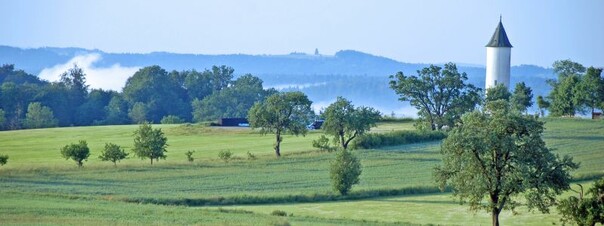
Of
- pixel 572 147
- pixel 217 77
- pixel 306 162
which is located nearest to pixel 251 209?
pixel 306 162

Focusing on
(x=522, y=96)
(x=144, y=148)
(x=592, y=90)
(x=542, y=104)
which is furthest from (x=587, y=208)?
(x=542, y=104)

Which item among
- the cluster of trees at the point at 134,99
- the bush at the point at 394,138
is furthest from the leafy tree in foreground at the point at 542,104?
the cluster of trees at the point at 134,99

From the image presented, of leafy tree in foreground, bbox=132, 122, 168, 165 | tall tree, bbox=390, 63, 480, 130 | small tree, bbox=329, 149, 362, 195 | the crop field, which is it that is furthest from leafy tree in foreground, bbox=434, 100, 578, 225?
tall tree, bbox=390, 63, 480, 130

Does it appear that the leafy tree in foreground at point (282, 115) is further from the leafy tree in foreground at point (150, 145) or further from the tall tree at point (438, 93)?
the tall tree at point (438, 93)

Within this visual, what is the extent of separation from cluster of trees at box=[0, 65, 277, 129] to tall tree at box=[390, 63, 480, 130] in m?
42.3

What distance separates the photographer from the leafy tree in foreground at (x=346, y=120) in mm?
82375

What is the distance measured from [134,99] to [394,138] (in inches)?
3163

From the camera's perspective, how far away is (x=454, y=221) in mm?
51219

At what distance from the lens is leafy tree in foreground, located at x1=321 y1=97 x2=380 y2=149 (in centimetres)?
8238

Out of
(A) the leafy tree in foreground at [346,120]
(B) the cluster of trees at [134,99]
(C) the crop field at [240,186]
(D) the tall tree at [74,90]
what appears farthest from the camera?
(D) the tall tree at [74,90]

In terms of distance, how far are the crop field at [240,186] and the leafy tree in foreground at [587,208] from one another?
17.7ft

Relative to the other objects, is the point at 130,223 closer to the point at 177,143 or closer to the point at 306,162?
the point at 306,162

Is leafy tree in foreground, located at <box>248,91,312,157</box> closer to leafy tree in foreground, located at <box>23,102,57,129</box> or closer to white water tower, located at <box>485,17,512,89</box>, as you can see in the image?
white water tower, located at <box>485,17,512,89</box>

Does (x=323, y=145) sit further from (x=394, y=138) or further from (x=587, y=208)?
(x=587, y=208)
